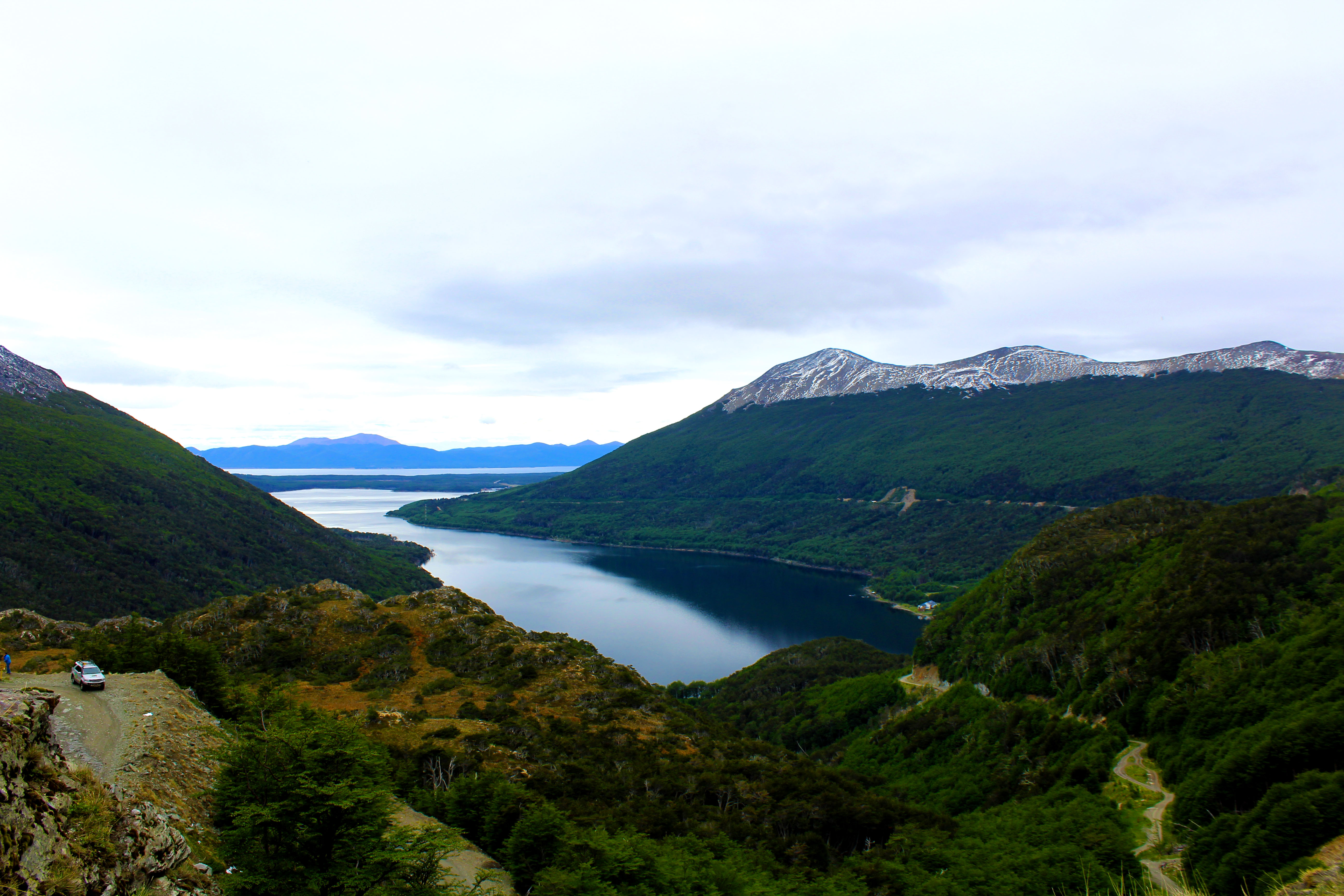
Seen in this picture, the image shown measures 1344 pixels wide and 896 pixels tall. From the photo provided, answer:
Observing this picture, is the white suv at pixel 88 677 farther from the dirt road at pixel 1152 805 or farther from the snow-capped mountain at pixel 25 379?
the snow-capped mountain at pixel 25 379

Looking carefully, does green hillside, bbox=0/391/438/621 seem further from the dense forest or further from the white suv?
the white suv

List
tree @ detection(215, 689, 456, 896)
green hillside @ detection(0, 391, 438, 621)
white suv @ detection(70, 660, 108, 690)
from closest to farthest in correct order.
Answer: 1. tree @ detection(215, 689, 456, 896)
2. white suv @ detection(70, 660, 108, 690)
3. green hillside @ detection(0, 391, 438, 621)

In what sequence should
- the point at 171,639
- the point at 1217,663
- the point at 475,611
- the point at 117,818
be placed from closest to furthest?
the point at 117,818
the point at 171,639
the point at 1217,663
the point at 475,611

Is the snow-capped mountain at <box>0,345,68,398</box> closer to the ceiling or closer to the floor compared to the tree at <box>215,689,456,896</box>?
closer to the ceiling

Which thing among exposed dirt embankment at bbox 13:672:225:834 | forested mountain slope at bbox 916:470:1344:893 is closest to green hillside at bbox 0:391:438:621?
exposed dirt embankment at bbox 13:672:225:834

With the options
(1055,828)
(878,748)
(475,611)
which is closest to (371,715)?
(475,611)

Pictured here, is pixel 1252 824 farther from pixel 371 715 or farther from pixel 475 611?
pixel 475 611

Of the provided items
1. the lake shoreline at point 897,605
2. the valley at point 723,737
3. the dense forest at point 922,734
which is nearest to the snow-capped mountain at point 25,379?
the valley at point 723,737
